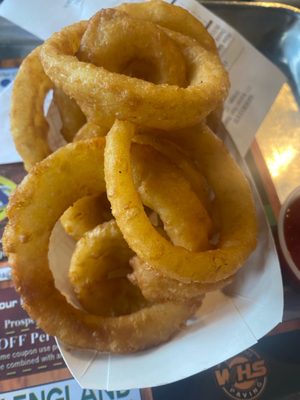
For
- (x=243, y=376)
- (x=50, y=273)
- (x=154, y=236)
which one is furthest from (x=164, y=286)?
(x=243, y=376)

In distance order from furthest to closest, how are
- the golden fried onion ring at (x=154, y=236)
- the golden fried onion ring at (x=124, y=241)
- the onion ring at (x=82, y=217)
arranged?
the onion ring at (x=82, y=217)
the golden fried onion ring at (x=124, y=241)
the golden fried onion ring at (x=154, y=236)

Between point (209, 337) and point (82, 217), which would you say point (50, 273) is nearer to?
point (82, 217)

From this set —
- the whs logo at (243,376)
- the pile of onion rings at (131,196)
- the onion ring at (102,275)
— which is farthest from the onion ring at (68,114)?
the whs logo at (243,376)

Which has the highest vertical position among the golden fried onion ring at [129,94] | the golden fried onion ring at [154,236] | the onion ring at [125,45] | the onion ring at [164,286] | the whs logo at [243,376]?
the onion ring at [125,45]

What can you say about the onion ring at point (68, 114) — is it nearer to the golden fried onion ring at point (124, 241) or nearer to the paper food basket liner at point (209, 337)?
the golden fried onion ring at point (124, 241)

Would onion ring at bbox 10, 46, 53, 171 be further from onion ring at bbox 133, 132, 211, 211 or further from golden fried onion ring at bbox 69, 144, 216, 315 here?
onion ring at bbox 133, 132, 211, 211

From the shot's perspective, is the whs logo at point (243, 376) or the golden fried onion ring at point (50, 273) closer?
the golden fried onion ring at point (50, 273)

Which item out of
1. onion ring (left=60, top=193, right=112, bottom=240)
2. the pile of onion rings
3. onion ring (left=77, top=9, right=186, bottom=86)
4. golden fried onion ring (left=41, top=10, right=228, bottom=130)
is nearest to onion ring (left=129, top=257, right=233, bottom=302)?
the pile of onion rings
